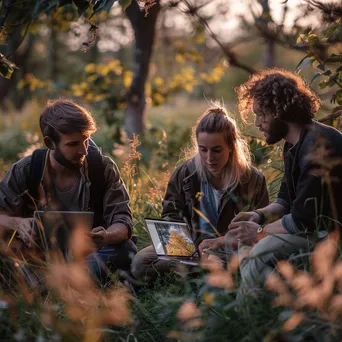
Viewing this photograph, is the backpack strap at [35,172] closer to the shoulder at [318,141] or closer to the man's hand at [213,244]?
the man's hand at [213,244]

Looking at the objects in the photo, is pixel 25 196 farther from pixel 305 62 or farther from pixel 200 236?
pixel 305 62

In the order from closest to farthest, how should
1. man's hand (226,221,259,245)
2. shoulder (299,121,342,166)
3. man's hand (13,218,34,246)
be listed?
shoulder (299,121,342,166) → man's hand (226,221,259,245) → man's hand (13,218,34,246)

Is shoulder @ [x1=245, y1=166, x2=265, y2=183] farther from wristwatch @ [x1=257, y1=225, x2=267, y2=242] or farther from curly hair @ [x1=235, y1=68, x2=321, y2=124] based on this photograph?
wristwatch @ [x1=257, y1=225, x2=267, y2=242]

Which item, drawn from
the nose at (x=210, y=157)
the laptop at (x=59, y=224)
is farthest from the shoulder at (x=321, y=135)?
Answer: the laptop at (x=59, y=224)

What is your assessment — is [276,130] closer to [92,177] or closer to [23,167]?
[92,177]

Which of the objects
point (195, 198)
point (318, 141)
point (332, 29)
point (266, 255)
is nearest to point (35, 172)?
point (195, 198)

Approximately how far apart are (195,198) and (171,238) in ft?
1.60

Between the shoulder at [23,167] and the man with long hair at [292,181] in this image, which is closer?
the man with long hair at [292,181]

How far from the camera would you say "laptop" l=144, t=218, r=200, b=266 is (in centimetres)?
452

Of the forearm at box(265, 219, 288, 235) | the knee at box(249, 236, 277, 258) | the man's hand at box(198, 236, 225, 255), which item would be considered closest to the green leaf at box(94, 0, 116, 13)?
the man's hand at box(198, 236, 225, 255)

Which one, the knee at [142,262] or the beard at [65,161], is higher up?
the beard at [65,161]

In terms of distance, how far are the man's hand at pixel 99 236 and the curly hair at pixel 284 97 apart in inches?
48.2

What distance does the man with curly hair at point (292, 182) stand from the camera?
3.65 meters

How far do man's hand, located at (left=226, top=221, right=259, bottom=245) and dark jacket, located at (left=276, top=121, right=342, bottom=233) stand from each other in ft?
0.73
